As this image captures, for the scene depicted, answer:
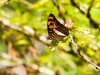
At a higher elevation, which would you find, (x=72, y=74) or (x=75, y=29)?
(x=72, y=74)

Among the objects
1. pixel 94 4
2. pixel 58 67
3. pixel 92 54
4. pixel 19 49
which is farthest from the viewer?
pixel 19 49

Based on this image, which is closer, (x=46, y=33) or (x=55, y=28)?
(x=55, y=28)

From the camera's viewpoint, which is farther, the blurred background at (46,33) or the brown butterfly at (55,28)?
the blurred background at (46,33)

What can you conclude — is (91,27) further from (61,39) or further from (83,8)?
(61,39)

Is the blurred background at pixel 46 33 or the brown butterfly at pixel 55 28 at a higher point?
the blurred background at pixel 46 33

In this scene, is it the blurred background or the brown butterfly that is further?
the blurred background

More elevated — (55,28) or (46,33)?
(46,33)

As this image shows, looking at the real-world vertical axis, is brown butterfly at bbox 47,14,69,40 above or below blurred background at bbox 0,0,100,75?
below

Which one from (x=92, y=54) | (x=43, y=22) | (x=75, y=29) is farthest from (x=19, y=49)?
(x=75, y=29)
